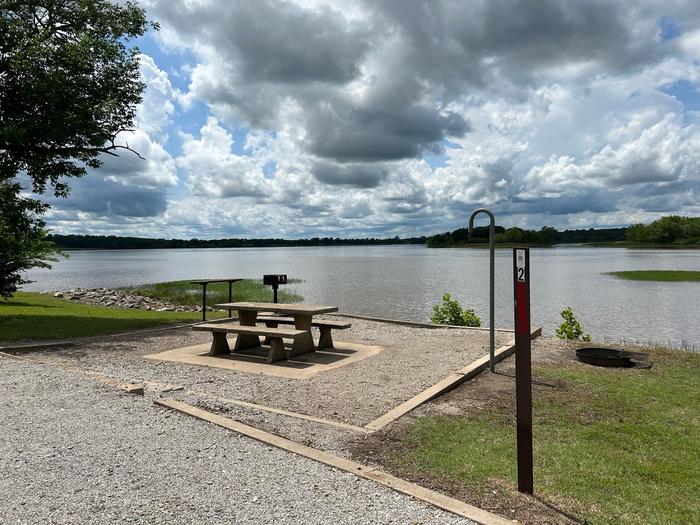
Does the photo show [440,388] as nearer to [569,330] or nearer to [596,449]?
[596,449]

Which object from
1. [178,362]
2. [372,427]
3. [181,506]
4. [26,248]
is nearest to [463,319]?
[178,362]

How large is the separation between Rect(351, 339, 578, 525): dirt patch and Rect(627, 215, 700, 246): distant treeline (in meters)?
124

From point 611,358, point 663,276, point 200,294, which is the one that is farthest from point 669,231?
point 611,358

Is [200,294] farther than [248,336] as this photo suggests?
Yes

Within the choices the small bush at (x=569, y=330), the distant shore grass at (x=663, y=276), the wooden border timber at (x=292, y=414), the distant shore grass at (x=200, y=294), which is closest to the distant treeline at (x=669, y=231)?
the distant shore grass at (x=663, y=276)

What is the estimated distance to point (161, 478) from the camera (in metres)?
3.58

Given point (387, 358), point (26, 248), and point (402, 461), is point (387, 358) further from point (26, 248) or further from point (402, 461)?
point (26, 248)

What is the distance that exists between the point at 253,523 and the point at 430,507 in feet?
3.48

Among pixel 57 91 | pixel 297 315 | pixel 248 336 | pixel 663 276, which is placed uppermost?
pixel 57 91

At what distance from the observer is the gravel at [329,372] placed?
575 centimetres

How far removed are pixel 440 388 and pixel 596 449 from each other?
197 cm

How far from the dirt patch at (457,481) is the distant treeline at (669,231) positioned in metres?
124

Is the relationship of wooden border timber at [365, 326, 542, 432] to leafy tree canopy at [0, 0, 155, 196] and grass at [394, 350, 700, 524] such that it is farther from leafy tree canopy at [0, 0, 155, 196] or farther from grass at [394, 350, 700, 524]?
leafy tree canopy at [0, 0, 155, 196]

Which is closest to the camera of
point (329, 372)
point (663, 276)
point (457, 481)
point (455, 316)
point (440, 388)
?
point (457, 481)
